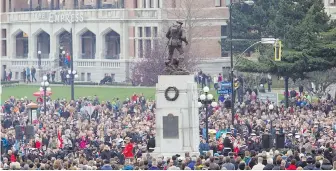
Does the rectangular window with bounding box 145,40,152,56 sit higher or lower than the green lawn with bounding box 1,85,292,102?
higher

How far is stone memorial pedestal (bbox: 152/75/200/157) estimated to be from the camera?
2287 inches

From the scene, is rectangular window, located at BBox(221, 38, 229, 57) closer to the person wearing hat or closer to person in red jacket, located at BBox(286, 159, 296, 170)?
the person wearing hat

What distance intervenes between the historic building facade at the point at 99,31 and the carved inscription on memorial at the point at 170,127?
49418 mm

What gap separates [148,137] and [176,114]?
7.29m

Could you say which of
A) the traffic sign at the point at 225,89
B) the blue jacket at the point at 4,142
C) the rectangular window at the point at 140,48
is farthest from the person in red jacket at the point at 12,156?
the rectangular window at the point at 140,48

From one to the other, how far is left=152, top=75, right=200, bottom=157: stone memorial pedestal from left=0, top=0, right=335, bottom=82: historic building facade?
49416mm

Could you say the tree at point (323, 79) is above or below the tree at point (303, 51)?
below

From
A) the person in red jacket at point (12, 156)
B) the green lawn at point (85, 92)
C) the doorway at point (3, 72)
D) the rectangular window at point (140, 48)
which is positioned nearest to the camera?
the person in red jacket at point (12, 156)

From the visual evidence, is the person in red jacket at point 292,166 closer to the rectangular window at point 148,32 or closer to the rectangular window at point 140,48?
the rectangular window at point 140,48

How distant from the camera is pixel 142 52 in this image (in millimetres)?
114500

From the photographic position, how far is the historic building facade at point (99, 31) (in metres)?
115

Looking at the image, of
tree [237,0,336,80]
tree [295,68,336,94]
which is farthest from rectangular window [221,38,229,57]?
tree [237,0,336,80]

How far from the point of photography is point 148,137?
214ft

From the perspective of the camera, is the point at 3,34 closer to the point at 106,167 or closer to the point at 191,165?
the point at 191,165
